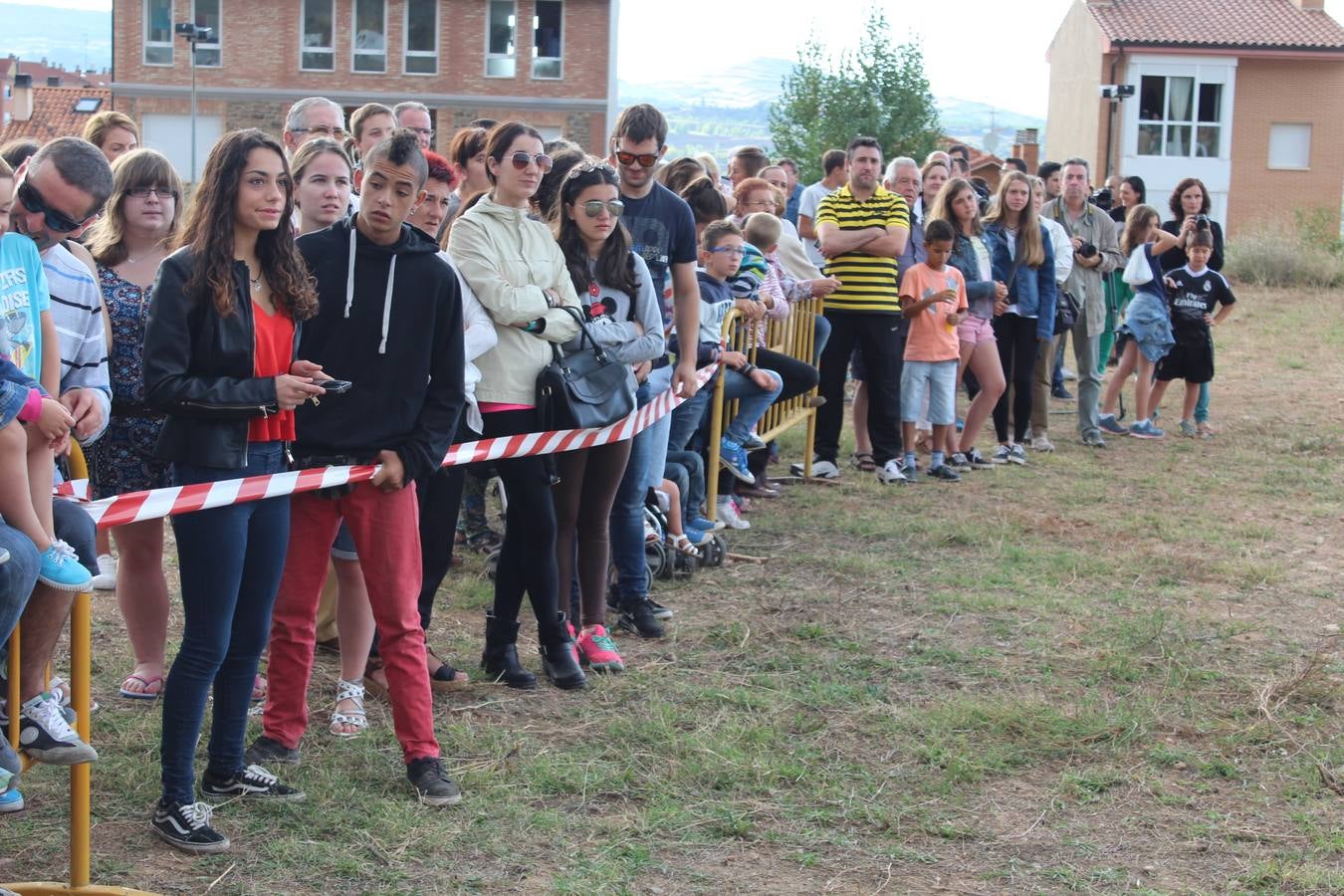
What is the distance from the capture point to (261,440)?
4.25 metres

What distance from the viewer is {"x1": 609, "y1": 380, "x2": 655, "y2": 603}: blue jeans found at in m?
6.60

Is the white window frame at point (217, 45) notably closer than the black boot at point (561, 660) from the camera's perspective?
No

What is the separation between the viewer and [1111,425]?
13.3 metres

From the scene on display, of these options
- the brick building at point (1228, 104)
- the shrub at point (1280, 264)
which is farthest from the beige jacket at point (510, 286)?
the brick building at point (1228, 104)

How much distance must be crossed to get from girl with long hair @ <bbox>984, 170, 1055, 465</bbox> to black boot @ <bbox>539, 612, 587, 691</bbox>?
630 cm

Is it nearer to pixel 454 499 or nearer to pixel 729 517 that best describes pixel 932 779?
pixel 454 499

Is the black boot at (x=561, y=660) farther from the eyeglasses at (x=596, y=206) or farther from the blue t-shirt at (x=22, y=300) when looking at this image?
the blue t-shirt at (x=22, y=300)

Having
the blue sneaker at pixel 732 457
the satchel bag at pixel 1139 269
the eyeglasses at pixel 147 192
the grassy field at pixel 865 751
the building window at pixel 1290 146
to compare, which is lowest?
the grassy field at pixel 865 751

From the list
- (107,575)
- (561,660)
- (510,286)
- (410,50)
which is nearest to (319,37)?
(410,50)

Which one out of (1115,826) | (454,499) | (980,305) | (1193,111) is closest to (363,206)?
(454,499)

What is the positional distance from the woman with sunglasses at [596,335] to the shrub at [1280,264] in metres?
22.3

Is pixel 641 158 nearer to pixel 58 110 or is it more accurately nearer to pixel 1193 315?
pixel 1193 315

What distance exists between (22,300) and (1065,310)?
32.5 feet

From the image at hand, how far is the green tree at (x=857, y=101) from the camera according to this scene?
4488 cm
